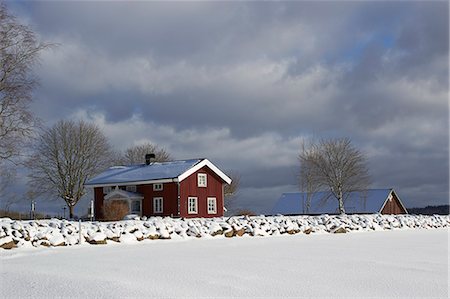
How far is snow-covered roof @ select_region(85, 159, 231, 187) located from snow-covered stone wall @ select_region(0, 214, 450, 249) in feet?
46.2

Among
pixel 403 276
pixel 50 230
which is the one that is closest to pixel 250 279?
pixel 403 276

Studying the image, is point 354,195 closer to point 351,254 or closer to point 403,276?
point 351,254

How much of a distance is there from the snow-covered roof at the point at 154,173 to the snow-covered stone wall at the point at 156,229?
14.1m

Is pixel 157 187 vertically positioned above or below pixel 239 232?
above

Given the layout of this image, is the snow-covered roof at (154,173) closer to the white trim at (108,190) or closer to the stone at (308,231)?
the white trim at (108,190)

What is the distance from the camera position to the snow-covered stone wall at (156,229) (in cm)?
1752

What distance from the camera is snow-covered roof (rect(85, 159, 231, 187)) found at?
4000 centimetres

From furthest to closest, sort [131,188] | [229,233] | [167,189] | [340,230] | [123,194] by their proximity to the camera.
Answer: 1. [131,188]
2. [123,194]
3. [167,189]
4. [340,230]
5. [229,233]

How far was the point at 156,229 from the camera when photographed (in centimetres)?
Answer: 2059

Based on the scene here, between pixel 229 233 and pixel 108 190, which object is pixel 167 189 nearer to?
pixel 108 190

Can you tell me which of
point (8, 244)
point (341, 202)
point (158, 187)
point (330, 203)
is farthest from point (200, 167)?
point (8, 244)

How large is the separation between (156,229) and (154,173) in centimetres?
2125

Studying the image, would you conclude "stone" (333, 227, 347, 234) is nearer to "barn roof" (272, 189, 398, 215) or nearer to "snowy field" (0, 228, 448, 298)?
"snowy field" (0, 228, 448, 298)

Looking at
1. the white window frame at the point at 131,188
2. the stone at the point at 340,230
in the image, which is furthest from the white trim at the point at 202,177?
the stone at the point at 340,230
